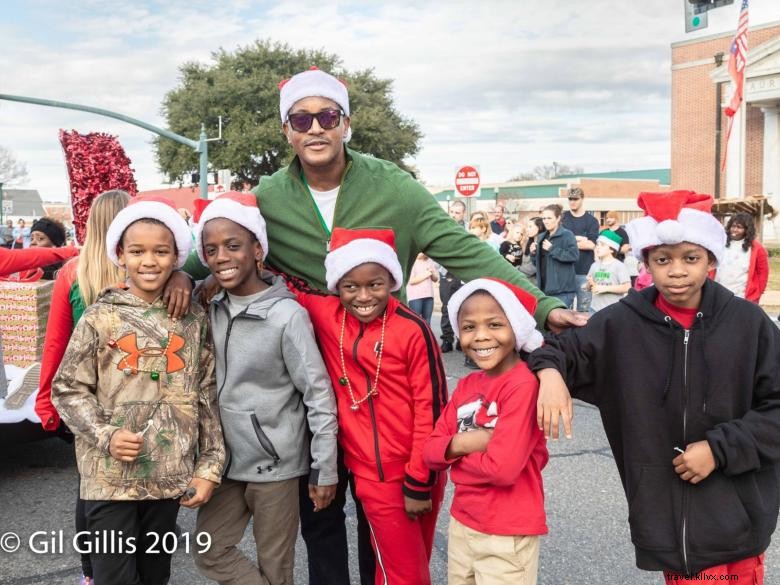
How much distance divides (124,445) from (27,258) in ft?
7.56

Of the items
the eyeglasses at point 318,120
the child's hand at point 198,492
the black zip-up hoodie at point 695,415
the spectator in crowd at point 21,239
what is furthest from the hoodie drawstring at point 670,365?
the spectator in crowd at point 21,239

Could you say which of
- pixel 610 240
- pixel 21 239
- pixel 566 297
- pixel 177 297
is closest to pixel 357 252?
pixel 177 297

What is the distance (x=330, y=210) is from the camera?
123 inches

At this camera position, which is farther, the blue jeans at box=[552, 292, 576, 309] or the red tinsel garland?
the blue jeans at box=[552, 292, 576, 309]

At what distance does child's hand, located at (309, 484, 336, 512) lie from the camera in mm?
2799

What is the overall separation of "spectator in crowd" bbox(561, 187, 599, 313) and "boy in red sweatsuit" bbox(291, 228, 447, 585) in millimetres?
7213

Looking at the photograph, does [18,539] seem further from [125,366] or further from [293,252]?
[293,252]

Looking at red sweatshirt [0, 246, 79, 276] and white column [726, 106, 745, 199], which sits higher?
white column [726, 106, 745, 199]

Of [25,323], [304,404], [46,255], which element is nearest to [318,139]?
[304,404]

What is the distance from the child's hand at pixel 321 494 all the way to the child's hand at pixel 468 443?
502 millimetres

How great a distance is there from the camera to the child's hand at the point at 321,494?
2799 millimetres

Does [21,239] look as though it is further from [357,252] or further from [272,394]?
[357,252]

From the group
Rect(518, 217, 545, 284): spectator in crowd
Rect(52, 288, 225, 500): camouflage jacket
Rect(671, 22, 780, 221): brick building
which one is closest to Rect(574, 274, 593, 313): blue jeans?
Rect(518, 217, 545, 284): spectator in crowd

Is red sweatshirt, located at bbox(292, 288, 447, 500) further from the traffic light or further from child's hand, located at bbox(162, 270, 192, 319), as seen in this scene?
the traffic light
